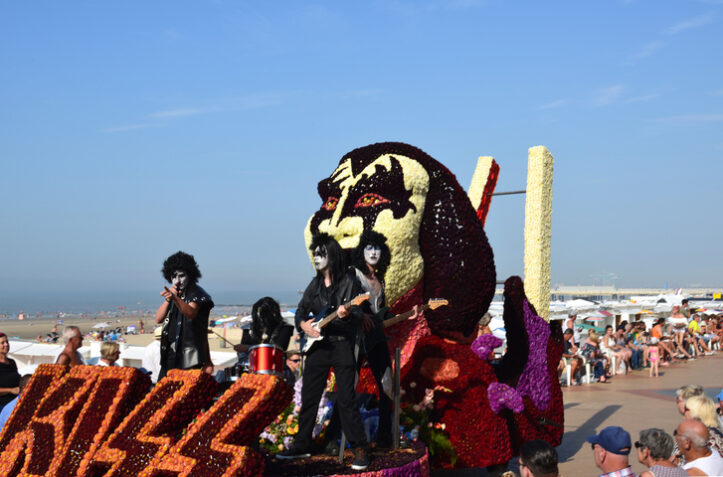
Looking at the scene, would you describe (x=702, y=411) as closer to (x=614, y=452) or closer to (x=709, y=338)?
(x=614, y=452)

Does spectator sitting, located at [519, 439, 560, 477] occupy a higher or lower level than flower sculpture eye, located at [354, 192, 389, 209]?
lower

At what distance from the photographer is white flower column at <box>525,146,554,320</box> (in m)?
8.31

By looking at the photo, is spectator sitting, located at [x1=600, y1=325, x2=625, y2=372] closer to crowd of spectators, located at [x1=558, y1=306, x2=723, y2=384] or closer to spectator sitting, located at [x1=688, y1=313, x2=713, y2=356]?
crowd of spectators, located at [x1=558, y1=306, x2=723, y2=384]

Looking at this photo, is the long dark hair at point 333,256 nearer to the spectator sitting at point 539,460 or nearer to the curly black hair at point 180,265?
the curly black hair at point 180,265

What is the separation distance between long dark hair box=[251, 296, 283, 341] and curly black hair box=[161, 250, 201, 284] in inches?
23.2

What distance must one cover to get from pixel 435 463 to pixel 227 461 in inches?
107

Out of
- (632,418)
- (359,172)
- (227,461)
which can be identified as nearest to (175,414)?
(227,461)

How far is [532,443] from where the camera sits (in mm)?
3615

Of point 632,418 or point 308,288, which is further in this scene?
point 632,418

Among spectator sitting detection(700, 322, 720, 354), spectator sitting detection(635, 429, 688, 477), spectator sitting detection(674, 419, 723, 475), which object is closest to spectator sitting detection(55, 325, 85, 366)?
spectator sitting detection(635, 429, 688, 477)

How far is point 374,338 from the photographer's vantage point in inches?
215

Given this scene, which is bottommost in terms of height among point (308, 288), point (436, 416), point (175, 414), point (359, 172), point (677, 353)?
point (677, 353)

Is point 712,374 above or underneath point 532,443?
underneath

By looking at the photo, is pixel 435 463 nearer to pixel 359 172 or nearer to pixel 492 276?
pixel 492 276
